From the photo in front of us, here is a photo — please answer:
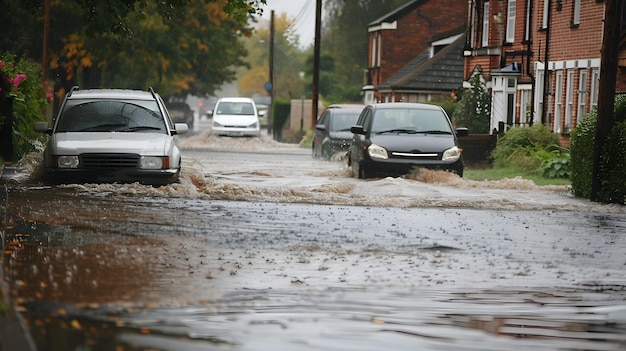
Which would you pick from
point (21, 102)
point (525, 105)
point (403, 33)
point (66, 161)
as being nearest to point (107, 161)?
point (66, 161)

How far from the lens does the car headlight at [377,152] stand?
77.7 ft

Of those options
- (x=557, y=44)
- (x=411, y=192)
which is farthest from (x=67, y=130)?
(x=557, y=44)

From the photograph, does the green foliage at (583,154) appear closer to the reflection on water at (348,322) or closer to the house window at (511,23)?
the reflection on water at (348,322)

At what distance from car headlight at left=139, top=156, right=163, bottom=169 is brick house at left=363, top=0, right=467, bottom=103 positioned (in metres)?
52.0

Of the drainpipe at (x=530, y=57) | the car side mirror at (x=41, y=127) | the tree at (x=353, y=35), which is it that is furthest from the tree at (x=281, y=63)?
the car side mirror at (x=41, y=127)

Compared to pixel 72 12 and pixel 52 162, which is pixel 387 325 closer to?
pixel 52 162

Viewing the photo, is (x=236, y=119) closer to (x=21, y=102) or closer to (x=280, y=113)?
(x=21, y=102)

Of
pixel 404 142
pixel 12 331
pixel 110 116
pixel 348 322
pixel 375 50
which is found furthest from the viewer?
pixel 375 50

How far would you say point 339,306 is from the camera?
30.1ft

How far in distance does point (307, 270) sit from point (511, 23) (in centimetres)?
3425

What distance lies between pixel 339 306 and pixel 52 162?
9.98 metres

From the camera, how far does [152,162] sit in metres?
18.3

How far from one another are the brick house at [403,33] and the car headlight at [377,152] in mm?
46318

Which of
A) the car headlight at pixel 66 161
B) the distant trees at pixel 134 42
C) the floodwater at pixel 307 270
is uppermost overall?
the distant trees at pixel 134 42
